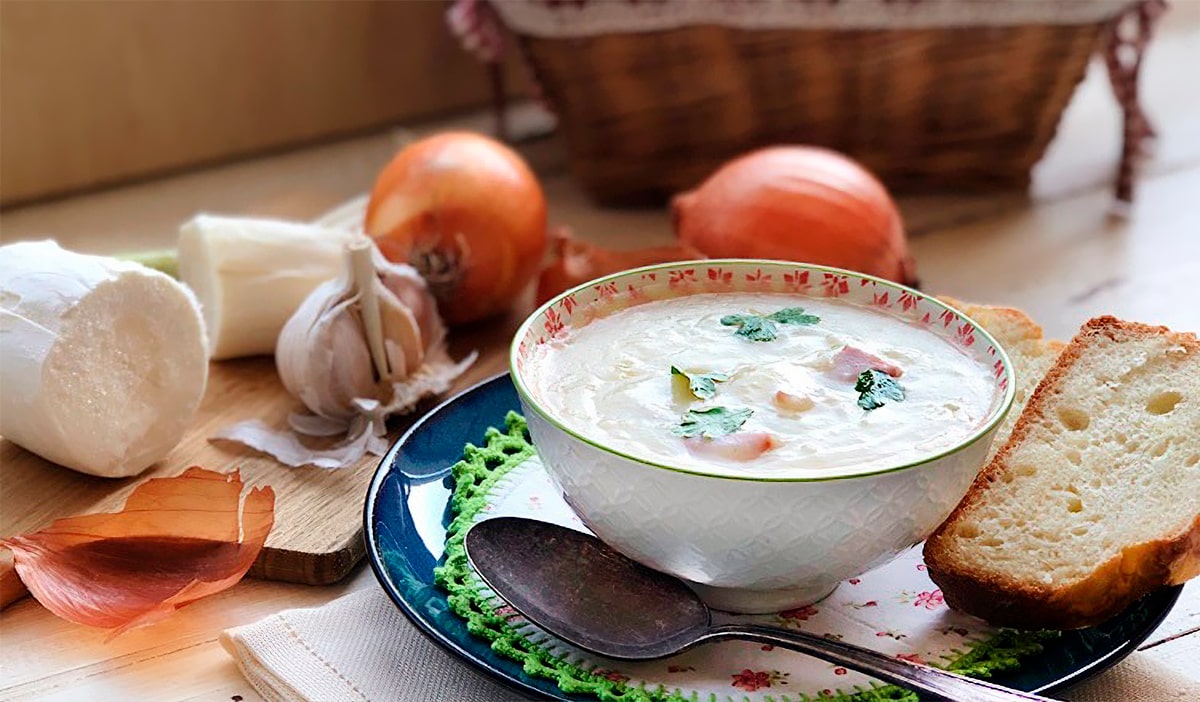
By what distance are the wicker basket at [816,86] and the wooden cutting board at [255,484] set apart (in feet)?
1.96

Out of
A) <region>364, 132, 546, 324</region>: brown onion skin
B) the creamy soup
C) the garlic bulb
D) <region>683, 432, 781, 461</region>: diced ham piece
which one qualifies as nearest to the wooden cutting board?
the garlic bulb

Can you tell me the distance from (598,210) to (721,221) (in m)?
0.48

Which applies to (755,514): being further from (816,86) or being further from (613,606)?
(816,86)

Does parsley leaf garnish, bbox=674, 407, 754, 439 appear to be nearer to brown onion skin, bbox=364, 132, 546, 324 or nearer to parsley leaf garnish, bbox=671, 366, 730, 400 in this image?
parsley leaf garnish, bbox=671, 366, 730, 400

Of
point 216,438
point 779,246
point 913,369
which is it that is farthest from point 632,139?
point 913,369

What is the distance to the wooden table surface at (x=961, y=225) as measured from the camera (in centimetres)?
115

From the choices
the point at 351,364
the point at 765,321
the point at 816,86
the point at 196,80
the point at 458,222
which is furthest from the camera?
the point at 196,80

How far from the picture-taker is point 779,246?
1636 millimetres

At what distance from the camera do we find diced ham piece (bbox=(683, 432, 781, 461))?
0.91 meters

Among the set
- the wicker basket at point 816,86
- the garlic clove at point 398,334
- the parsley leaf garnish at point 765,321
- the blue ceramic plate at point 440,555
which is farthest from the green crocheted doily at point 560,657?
the wicker basket at point 816,86

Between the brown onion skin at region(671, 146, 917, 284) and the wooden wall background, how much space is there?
3.13 ft

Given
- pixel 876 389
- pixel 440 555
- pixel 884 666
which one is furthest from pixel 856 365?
pixel 440 555

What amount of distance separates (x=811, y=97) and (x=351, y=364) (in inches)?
36.8

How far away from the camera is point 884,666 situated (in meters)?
0.87
